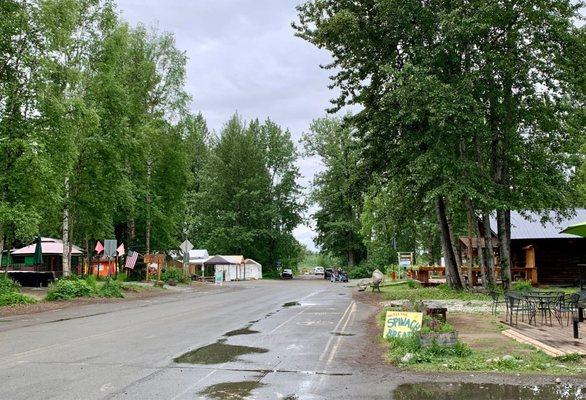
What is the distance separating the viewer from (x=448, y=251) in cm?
2805

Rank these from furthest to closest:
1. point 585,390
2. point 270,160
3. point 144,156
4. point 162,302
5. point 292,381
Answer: point 270,160
point 144,156
point 162,302
point 292,381
point 585,390

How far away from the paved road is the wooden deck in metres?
3.64

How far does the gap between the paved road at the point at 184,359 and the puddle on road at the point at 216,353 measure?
21mm

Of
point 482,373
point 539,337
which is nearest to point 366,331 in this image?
point 539,337

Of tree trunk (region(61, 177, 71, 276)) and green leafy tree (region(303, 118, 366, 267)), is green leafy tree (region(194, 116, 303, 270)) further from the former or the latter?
tree trunk (region(61, 177, 71, 276))

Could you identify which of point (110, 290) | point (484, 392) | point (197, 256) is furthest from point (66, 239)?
point (197, 256)

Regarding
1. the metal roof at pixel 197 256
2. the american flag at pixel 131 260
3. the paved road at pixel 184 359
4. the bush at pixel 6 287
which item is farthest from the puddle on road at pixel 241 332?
the metal roof at pixel 197 256

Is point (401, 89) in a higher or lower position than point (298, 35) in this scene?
lower

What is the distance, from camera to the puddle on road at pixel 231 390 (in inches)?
295

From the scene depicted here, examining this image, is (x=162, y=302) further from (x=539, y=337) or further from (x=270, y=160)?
(x=270, y=160)

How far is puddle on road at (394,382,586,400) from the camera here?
7281mm

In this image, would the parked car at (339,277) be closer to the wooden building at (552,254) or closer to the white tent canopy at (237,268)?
the white tent canopy at (237,268)

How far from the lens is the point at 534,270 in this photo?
33.4 m

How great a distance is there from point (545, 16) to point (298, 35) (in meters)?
12.0
